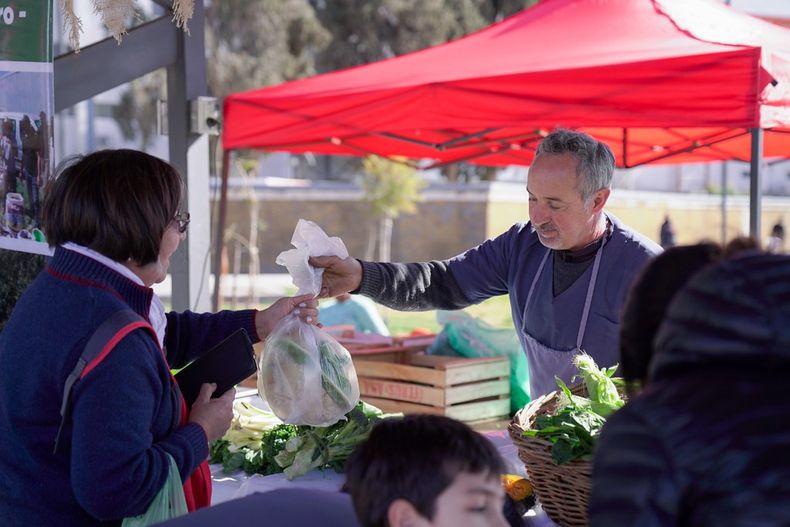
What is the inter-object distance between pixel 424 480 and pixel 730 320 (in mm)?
504

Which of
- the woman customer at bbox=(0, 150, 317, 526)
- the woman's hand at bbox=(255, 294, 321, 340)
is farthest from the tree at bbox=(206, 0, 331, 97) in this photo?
the woman customer at bbox=(0, 150, 317, 526)

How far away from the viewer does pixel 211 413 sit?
→ 5.94 feet

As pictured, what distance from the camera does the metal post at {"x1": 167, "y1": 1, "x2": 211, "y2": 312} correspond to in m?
4.30

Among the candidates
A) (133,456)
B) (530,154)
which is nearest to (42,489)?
(133,456)

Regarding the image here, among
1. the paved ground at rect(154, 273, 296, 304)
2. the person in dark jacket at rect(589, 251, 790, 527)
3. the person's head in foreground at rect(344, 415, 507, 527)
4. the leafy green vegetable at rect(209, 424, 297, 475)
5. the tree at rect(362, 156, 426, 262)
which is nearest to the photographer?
the person in dark jacket at rect(589, 251, 790, 527)

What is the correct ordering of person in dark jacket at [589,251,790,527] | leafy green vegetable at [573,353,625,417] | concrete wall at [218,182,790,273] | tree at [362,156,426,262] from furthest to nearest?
concrete wall at [218,182,790,273] < tree at [362,156,426,262] < leafy green vegetable at [573,353,625,417] < person in dark jacket at [589,251,790,527]

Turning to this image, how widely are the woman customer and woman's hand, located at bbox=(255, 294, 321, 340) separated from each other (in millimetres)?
625

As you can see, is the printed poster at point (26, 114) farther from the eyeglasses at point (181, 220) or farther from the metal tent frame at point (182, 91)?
the eyeglasses at point (181, 220)

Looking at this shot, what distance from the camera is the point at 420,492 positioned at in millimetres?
1273

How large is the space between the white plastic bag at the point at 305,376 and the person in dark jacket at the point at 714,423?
138cm

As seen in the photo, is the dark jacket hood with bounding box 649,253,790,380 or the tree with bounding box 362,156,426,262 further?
the tree with bounding box 362,156,426,262

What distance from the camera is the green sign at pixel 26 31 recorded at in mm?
2764

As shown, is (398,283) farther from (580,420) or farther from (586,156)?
(580,420)

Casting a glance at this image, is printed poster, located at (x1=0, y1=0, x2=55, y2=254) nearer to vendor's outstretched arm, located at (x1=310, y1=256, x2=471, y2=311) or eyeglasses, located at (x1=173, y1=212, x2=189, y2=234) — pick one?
vendor's outstretched arm, located at (x1=310, y1=256, x2=471, y2=311)
